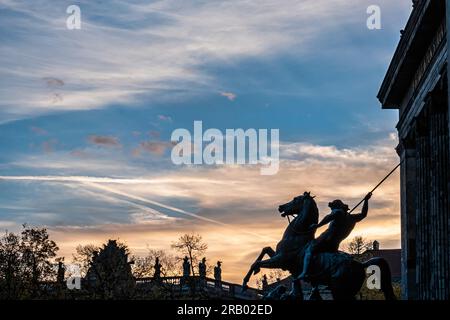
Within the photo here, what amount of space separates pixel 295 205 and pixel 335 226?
2.56 metres

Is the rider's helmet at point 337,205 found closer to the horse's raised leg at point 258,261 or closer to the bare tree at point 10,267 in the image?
the horse's raised leg at point 258,261

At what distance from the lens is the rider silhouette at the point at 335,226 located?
118 feet

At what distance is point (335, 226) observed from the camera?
35.8m

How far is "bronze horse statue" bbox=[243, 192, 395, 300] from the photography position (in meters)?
35.3

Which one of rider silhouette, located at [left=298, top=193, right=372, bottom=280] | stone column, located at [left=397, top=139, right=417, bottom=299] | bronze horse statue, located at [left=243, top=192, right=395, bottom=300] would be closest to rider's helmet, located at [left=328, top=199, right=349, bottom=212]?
rider silhouette, located at [left=298, top=193, right=372, bottom=280]

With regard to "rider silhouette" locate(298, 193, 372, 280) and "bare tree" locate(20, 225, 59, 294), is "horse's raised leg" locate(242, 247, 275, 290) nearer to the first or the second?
"rider silhouette" locate(298, 193, 372, 280)

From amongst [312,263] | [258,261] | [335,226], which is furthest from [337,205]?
[258,261]

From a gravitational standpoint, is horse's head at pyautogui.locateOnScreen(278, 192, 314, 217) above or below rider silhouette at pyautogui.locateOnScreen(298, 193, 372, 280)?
above

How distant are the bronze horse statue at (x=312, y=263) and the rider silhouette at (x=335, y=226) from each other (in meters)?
0.23

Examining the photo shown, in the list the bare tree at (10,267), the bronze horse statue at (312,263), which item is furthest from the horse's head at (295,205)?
the bare tree at (10,267)

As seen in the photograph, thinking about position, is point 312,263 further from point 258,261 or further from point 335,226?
point 258,261
